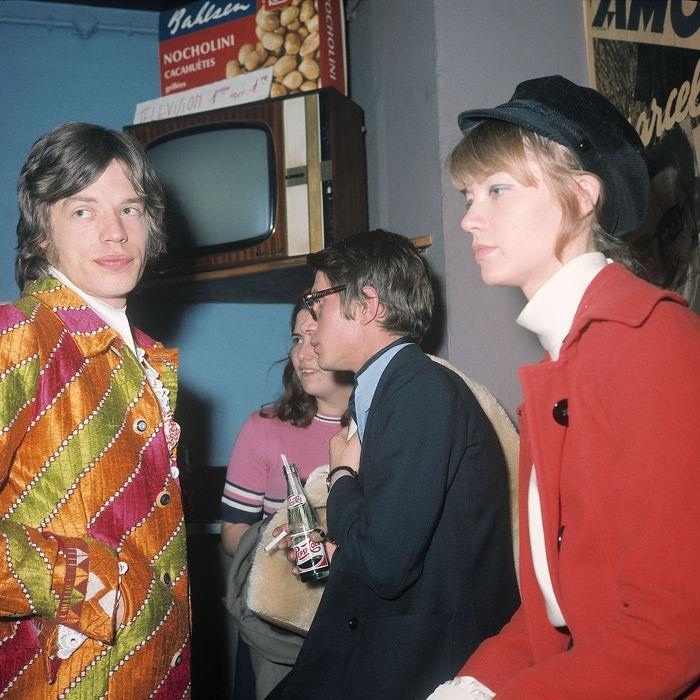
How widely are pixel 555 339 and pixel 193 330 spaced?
208cm

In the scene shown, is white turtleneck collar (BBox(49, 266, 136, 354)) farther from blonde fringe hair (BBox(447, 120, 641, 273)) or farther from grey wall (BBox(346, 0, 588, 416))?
grey wall (BBox(346, 0, 588, 416))

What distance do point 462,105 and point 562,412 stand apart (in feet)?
4.48

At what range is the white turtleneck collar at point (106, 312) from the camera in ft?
4.06

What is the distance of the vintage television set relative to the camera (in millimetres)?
2031

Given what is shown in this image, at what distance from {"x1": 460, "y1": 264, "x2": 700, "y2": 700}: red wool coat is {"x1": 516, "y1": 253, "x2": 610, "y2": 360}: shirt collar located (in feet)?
0.14

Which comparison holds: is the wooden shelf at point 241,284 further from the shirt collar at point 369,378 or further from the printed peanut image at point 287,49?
the printed peanut image at point 287,49

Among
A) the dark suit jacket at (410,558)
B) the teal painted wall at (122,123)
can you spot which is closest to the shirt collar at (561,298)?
the dark suit jacket at (410,558)

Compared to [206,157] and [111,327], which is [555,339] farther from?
[206,157]

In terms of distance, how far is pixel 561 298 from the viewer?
89 cm

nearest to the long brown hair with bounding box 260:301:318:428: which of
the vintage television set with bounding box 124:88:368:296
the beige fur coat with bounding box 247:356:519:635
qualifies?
the vintage television set with bounding box 124:88:368:296

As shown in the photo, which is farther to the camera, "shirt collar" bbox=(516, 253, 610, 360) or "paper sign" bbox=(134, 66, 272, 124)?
"paper sign" bbox=(134, 66, 272, 124)

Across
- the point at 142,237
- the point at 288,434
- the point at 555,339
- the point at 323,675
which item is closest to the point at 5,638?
the point at 323,675

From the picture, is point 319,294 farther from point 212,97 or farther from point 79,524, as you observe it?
point 212,97

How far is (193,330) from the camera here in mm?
2785
